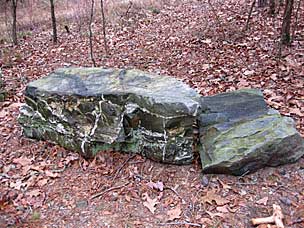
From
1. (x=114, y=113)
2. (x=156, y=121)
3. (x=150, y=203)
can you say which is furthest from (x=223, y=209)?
(x=114, y=113)

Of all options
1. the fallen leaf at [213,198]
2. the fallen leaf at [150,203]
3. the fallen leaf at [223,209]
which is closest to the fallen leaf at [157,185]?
the fallen leaf at [150,203]

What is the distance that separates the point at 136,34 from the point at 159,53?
1.79 m

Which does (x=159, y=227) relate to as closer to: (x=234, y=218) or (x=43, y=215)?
(x=234, y=218)

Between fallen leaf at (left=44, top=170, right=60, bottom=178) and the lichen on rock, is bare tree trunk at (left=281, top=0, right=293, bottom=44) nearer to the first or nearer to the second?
the lichen on rock

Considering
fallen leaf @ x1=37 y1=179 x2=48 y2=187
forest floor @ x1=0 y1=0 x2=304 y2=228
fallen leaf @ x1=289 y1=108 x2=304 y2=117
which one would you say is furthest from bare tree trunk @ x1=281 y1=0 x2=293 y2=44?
fallen leaf @ x1=37 y1=179 x2=48 y2=187

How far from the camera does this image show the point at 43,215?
296cm

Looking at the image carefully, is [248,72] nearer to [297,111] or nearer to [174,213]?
[297,111]

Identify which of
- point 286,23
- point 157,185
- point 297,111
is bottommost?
point 157,185

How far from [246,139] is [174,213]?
98 centimetres

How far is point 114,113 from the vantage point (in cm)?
337

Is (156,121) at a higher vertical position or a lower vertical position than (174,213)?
higher

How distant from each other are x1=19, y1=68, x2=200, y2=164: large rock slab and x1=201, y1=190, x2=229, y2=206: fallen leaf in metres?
0.46

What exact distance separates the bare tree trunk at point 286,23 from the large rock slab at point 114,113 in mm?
2632

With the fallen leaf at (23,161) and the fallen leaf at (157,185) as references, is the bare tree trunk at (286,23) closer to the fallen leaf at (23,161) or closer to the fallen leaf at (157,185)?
the fallen leaf at (157,185)
